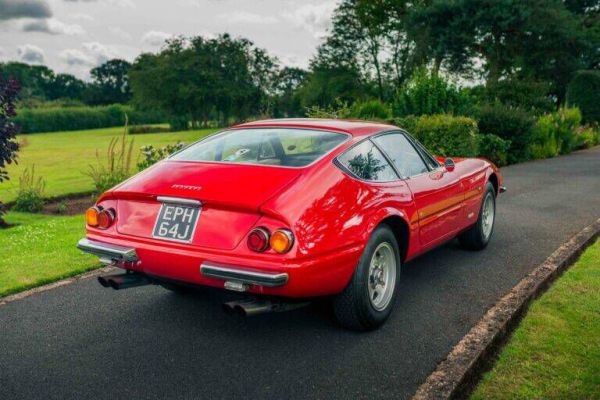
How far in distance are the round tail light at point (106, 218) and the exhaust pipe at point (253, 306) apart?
112 cm

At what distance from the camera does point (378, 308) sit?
162 inches

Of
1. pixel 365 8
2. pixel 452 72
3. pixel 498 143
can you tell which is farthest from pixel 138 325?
pixel 365 8

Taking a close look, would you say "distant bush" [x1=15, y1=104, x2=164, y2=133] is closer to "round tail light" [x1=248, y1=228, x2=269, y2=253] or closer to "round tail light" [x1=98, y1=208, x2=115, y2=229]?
"round tail light" [x1=98, y1=208, x2=115, y2=229]

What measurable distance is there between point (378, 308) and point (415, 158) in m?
1.64

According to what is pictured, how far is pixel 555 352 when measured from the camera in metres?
3.64

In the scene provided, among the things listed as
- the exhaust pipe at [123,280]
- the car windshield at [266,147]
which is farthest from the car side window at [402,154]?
the exhaust pipe at [123,280]

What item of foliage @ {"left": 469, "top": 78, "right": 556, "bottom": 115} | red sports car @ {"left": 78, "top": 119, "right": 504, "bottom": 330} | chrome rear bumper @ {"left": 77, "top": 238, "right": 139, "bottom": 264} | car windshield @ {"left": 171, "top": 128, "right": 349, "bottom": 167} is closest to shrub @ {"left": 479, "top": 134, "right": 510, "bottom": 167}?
foliage @ {"left": 469, "top": 78, "right": 556, "bottom": 115}

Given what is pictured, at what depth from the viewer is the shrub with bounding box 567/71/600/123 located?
1084 inches

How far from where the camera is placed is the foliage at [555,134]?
18688 mm

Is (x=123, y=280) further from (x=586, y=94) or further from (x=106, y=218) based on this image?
(x=586, y=94)

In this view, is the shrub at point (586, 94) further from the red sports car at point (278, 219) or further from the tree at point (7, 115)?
the tree at point (7, 115)

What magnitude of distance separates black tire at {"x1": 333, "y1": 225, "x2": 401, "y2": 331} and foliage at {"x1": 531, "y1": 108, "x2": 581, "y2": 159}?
15019 mm

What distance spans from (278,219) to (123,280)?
4.20ft

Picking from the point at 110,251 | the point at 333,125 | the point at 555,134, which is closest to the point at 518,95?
the point at 555,134
